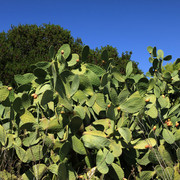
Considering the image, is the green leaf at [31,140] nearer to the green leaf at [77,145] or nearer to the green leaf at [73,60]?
the green leaf at [77,145]

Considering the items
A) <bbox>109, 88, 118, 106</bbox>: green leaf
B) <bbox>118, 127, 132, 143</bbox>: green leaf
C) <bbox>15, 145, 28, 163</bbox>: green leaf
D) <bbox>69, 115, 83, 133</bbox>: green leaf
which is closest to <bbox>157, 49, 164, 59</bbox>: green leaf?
<bbox>109, 88, 118, 106</bbox>: green leaf

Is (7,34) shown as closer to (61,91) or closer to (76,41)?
(76,41)

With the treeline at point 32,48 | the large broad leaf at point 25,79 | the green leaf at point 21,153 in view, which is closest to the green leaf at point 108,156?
the green leaf at point 21,153

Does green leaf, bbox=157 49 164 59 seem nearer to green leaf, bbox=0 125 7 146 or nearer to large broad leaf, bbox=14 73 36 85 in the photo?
large broad leaf, bbox=14 73 36 85

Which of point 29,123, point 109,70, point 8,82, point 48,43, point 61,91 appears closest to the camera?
point 61,91

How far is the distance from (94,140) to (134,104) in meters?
0.31

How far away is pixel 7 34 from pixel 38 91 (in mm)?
5757

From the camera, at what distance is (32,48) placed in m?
6.43

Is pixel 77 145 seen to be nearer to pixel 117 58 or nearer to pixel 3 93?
pixel 3 93

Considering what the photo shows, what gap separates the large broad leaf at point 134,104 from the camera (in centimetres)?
127

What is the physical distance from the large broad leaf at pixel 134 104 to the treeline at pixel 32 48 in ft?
14.4

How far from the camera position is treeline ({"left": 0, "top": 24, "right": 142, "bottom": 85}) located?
216 inches

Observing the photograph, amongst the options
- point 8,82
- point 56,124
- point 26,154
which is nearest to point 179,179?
point 56,124

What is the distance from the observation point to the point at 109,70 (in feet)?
5.01
